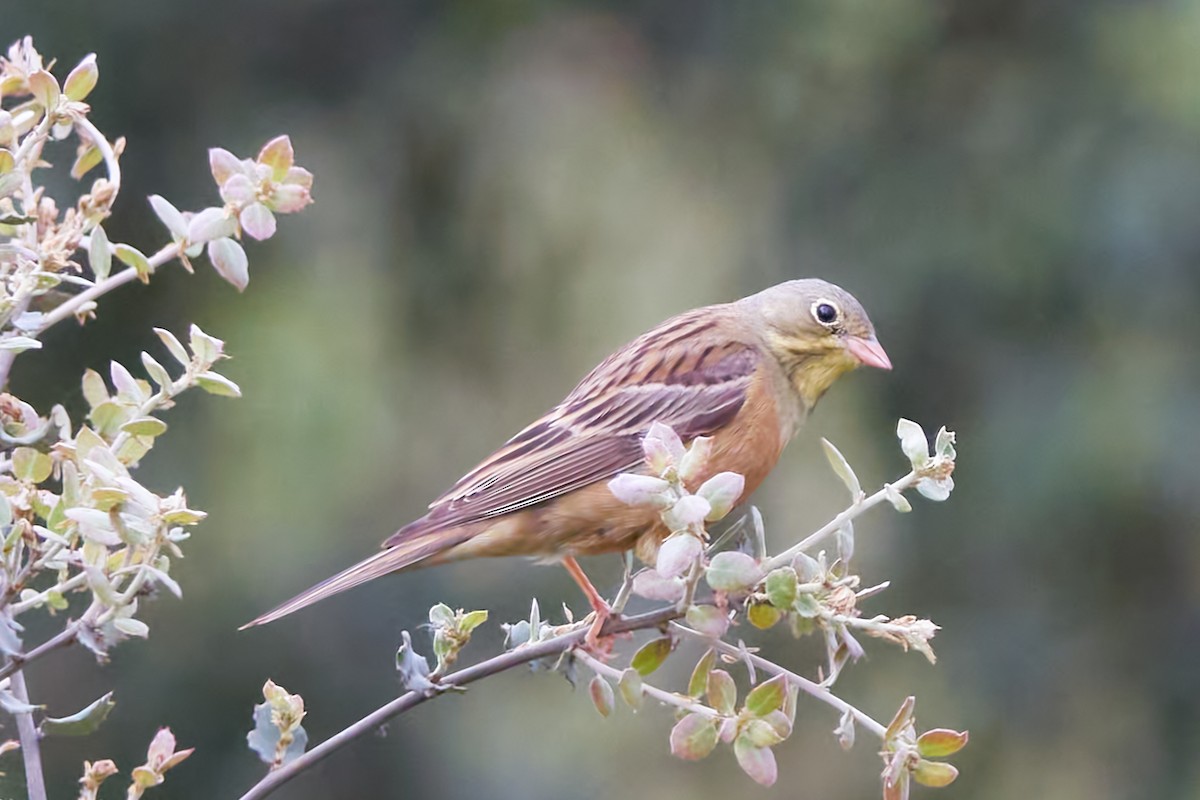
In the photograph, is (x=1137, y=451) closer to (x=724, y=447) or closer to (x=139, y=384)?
(x=724, y=447)

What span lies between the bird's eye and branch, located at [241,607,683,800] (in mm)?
1640

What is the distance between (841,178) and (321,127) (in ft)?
6.87

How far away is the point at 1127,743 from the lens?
6160 millimetres

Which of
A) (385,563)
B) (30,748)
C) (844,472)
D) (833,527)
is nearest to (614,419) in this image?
(385,563)

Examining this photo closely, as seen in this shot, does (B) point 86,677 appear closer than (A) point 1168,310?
Yes

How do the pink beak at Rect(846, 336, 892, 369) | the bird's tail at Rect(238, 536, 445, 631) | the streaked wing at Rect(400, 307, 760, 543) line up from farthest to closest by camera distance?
the pink beak at Rect(846, 336, 892, 369), the streaked wing at Rect(400, 307, 760, 543), the bird's tail at Rect(238, 536, 445, 631)

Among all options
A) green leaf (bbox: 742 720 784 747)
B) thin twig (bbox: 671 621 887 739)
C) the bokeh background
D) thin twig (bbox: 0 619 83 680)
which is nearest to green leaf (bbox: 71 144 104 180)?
thin twig (bbox: 0 619 83 680)

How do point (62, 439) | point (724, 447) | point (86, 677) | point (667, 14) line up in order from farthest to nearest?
point (667, 14)
point (86, 677)
point (724, 447)
point (62, 439)

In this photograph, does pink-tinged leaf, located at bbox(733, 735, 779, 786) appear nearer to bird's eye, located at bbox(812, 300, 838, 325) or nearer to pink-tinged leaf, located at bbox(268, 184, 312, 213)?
pink-tinged leaf, located at bbox(268, 184, 312, 213)

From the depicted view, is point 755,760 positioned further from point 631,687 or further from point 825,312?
point 825,312

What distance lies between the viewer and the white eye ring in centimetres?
365

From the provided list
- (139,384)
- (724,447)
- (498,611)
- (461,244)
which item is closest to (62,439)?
(139,384)

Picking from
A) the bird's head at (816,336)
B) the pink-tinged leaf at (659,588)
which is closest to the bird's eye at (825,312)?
the bird's head at (816,336)

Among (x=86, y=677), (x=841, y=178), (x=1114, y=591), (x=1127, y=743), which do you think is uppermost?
(x=841, y=178)
